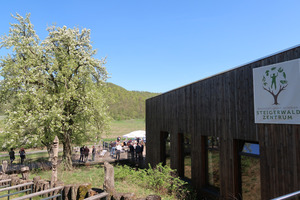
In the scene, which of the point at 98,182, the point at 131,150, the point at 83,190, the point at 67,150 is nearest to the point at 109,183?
the point at 83,190

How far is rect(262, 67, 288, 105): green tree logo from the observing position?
639cm

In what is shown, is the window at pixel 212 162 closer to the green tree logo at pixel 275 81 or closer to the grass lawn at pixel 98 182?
the grass lawn at pixel 98 182

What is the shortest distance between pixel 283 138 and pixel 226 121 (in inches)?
92.5

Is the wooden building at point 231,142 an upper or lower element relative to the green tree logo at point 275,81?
lower

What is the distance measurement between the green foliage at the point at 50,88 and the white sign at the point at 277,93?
37.1 feet

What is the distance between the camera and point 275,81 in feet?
21.6

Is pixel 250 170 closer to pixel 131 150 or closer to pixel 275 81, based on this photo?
pixel 275 81

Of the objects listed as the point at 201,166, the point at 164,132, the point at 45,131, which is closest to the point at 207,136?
the point at 201,166

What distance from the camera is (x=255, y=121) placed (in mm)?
7082

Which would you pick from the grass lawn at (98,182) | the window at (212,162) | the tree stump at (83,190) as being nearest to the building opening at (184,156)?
the window at (212,162)

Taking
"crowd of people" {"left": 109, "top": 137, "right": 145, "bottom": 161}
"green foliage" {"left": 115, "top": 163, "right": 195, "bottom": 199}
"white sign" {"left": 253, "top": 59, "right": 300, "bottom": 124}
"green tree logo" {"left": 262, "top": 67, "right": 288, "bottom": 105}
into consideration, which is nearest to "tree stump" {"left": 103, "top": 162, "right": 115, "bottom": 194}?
"green foliage" {"left": 115, "top": 163, "right": 195, "bottom": 199}

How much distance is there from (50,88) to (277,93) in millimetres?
14782

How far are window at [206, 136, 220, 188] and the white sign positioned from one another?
267cm

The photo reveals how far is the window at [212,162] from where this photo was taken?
8.98 m
